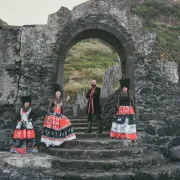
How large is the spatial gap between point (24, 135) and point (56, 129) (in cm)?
85

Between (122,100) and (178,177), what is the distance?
8.14ft

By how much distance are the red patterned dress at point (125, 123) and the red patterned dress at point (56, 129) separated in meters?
1.20

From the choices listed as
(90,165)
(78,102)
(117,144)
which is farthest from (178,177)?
(78,102)

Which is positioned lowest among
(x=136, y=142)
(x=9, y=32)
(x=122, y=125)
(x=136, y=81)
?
(x=136, y=142)

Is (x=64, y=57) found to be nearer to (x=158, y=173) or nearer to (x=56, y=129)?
(x=56, y=129)

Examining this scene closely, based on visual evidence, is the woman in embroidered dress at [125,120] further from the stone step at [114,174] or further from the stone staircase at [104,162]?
the stone step at [114,174]

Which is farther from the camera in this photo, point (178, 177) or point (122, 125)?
point (122, 125)

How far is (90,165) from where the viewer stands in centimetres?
485

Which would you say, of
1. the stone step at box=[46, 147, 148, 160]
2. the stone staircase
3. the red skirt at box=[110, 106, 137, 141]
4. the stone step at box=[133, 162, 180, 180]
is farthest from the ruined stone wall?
the stone step at box=[133, 162, 180, 180]

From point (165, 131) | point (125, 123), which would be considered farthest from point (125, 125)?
point (165, 131)

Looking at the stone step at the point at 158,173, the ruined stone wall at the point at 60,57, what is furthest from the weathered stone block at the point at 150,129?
the stone step at the point at 158,173

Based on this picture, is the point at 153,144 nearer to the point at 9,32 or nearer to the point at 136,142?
the point at 136,142

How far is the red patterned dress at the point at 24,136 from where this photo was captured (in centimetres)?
616

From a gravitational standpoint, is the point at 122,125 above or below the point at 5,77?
below
